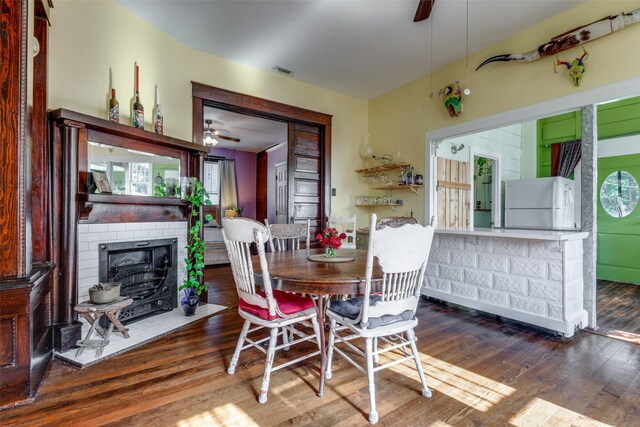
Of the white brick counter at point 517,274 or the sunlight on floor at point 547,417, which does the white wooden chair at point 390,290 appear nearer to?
the sunlight on floor at point 547,417

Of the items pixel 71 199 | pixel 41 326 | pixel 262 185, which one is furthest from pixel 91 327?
pixel 262 185

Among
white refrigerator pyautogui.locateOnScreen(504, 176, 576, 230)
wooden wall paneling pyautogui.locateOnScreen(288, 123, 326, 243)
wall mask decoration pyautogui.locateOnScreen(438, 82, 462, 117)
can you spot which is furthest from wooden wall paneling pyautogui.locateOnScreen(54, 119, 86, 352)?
white refrigerator pyautogui.locateOnScreen(504, 176, 576, 230)

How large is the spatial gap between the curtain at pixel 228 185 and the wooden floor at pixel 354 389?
226 inches

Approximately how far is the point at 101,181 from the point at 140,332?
134cm

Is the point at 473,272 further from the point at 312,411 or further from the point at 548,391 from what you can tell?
the point at 312,411

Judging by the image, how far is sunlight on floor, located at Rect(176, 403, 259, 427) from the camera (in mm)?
Answer: 1599

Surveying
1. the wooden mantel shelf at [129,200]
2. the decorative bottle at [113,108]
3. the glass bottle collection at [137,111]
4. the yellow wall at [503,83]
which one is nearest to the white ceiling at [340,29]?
the yellow wall at [503,83]

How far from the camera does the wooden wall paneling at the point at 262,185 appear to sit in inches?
331

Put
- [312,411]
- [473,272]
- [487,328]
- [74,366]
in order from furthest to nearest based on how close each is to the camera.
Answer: [473,272] → [487,328] → [74,366] → [312,411]

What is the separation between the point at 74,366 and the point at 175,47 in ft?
10.4

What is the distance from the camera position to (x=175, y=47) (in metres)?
3.53

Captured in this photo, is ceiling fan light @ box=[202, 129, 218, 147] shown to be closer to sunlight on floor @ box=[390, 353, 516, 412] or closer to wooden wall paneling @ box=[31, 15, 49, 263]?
wooden wall paneling @ box=[31, 15, 49, 263]

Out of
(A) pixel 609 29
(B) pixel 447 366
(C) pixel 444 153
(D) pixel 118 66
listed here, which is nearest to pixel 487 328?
(B) pixel 447 366

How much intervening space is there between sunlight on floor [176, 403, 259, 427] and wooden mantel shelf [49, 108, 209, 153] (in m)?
2.25
